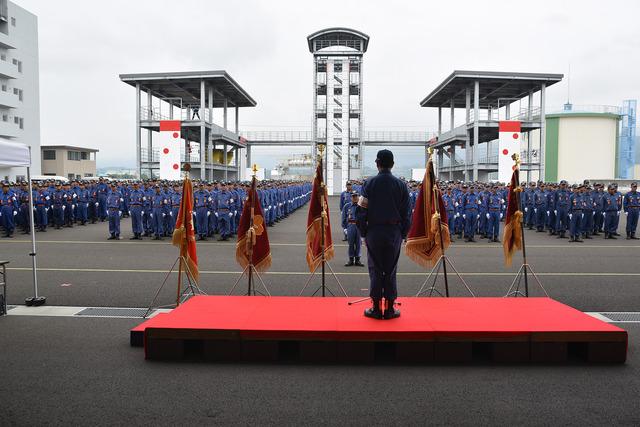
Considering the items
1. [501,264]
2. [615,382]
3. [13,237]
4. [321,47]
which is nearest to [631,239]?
[501,264]

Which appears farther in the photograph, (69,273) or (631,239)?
(631,239)

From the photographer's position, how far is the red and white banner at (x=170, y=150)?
2573cm

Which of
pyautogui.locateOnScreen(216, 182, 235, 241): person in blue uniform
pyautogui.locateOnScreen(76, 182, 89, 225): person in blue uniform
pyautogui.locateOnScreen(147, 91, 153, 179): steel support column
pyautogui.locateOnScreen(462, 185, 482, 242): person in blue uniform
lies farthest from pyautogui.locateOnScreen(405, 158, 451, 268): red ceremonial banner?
pyautogui.locateOnScreen(147, 91, 153, 179): steel support column

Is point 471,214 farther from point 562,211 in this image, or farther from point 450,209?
point 562,211

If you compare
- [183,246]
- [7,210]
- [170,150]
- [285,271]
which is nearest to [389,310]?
[183,246]

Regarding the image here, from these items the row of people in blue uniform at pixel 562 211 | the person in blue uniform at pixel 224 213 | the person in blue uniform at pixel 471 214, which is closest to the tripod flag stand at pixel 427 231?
the row of people in blue uniform at pixel 562 211

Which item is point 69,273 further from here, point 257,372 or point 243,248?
point 257,372

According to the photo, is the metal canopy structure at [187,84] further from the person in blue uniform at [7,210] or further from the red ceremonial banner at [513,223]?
the red ceremonial banner at [513,223]

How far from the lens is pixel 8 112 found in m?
51.2

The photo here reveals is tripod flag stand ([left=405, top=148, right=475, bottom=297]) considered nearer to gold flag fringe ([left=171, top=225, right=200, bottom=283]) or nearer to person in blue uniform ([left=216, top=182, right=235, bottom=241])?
gold flag fringe ([left=171, top=225, right=200, bottom=283])

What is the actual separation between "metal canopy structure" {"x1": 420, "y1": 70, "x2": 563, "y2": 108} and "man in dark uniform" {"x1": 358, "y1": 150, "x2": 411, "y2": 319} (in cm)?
3572

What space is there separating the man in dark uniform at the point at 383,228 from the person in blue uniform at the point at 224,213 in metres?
12.2

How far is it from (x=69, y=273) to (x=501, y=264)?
10.1 m

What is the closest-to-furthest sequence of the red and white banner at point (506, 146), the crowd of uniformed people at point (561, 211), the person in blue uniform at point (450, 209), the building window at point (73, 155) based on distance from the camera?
the crowd of uniformed people at point (561, 211) → the person in blue uniform at point (450, 209) → the red and white banner at point (506, 146) → the building window at point (73, 155)
